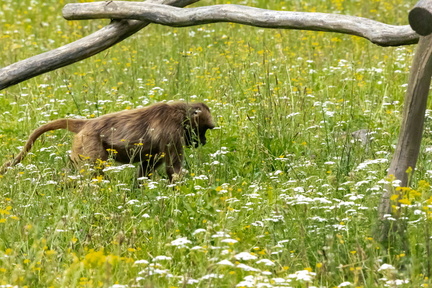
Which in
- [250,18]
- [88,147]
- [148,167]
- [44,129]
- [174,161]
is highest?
[250,18]

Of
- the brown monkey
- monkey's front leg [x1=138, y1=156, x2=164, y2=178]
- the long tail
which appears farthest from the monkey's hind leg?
monkey's front leg [x1=138, y1=156, x2=164, y2=178]

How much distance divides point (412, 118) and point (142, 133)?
10.0ft

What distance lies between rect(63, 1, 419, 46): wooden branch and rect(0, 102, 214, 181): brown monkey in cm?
104

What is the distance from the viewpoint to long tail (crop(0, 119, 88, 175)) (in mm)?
7254

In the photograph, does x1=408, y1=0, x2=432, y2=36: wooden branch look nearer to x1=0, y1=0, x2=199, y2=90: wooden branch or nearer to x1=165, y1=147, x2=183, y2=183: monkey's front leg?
x1=0, y1=0, x2=199, y2=90: wooden branch

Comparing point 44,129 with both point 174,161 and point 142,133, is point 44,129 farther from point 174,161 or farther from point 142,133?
point 174,161

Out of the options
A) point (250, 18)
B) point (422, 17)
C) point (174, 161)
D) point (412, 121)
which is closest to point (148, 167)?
point (174, 161)

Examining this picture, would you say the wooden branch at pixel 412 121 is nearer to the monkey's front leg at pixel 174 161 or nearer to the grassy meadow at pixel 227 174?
the grassy meadow at pixel 227 174

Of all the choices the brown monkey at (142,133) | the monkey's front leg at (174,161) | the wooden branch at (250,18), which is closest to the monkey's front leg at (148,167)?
the brown monkey at (142,133)

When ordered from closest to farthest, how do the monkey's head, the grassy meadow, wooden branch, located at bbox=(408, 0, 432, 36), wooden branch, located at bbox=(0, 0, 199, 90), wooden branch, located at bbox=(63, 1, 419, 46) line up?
1. the grassy meadow
2. wooden branch, located at bbox=(408, 0, 432, 36)
3. wooden branch, located at bbox=(63, 1, 419, 46)
4. wooden branch, located at bbox=(0, 0, 199, 90)
5. the monkey's head

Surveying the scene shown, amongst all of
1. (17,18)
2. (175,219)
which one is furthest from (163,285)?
(17,18)

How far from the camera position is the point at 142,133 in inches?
295

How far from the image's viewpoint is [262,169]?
278 inches

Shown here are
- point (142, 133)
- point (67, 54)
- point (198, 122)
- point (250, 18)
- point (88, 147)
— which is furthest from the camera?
point (198, 122)
